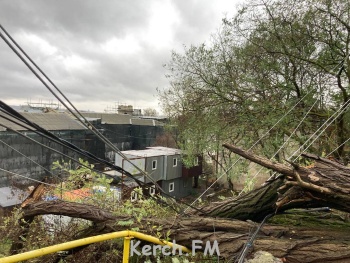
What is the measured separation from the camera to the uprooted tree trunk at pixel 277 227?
1.91 meters

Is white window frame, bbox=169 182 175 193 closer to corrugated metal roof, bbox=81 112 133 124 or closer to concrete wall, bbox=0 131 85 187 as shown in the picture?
concrete wall, bbox=0 131 85 187

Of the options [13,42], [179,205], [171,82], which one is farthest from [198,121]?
[13,42]

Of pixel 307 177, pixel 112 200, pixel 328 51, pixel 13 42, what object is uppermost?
pixel 328 51

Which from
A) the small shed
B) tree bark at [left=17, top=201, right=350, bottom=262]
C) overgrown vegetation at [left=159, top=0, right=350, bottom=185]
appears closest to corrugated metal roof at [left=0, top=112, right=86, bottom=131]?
the small shed

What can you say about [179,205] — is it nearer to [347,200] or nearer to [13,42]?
[347,200]

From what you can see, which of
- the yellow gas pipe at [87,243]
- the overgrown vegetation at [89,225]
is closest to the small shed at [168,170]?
the overgrown vegetation at [89,225]

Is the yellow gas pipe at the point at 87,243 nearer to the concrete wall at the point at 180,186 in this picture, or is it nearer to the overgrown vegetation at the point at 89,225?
the overgrown vegetation at the point at 89,225

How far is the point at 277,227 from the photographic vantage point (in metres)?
2.25

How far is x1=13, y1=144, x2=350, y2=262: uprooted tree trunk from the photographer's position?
6.25ft

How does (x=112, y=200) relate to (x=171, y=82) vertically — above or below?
below

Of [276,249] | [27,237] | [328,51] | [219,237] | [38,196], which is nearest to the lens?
[276,249]

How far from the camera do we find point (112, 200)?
291 centimetres

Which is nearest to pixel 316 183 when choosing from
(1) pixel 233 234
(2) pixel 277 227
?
(2) pixel 277 227

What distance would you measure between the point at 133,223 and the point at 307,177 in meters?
1.47
